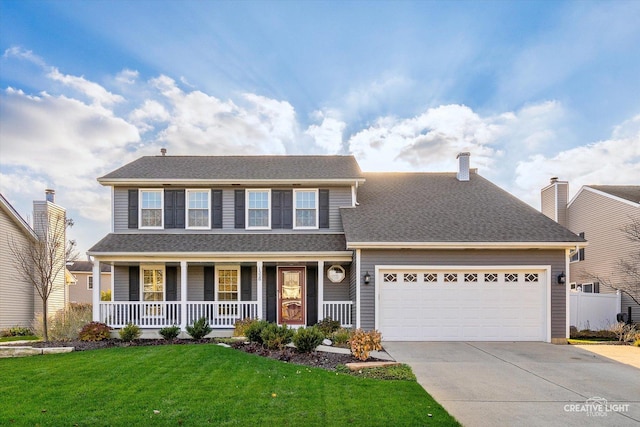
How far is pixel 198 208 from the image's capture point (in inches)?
599

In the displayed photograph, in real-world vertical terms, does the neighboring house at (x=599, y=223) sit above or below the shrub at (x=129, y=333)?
above

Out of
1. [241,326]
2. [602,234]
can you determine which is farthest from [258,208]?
[602,234]

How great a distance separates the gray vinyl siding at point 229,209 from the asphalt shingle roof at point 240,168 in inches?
22.3

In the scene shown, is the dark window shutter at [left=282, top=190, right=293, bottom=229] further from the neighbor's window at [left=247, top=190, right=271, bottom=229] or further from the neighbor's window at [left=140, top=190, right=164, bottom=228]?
the neighbor's window at [left=140, top=190, right=164, bottom=228]

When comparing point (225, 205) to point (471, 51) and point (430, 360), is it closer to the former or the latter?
point (430, 360)

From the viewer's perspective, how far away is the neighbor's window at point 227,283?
14859mm

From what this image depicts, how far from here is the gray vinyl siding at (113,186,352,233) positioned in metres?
15.0

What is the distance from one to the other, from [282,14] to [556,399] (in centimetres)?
1275

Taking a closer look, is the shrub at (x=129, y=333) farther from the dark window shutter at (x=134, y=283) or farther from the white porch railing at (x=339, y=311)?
the white porch railing at (x=339, y=311)

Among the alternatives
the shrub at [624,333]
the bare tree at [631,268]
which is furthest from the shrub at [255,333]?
the bare tree at [631,268]

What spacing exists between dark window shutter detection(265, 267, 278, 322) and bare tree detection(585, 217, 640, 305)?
534 inches

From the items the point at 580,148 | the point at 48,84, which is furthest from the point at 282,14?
the point at 580,148

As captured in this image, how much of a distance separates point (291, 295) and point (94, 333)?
19.8 feet

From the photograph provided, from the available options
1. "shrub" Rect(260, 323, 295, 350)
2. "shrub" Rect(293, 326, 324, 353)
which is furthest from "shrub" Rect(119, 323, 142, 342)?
"shrub" Rect(293, 326, 324, 353)
